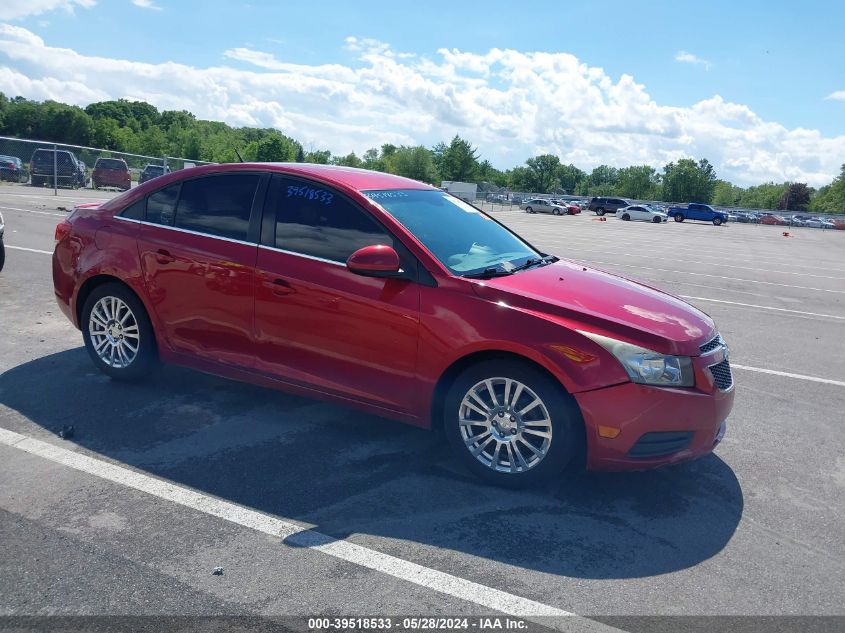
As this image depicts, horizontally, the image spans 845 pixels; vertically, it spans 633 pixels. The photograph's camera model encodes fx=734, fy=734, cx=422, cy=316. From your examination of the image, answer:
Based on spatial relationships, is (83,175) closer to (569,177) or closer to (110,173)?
(110,173)

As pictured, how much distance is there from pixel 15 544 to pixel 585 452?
113 inches

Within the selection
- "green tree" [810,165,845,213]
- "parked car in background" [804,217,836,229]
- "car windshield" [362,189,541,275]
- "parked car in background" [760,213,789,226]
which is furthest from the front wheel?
"green tree" [810,165,845,213]

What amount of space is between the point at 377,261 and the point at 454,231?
877 millimetres

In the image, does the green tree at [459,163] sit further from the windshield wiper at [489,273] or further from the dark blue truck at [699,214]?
the windshield wiper at [489,273]

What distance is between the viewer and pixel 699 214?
6594cm

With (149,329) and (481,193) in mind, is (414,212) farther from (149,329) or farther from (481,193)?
(481,193)

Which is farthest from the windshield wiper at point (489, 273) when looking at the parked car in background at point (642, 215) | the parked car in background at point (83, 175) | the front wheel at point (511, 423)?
the parked car in background at point (642, 215)

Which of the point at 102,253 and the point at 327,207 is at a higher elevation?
the point at 327,207

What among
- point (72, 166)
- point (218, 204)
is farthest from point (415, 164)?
point (218, 204)

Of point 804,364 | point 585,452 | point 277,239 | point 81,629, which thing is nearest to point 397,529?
point 585,452

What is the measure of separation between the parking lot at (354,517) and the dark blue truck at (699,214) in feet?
208

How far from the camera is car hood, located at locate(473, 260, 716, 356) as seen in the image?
401 centimetres

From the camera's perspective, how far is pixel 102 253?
5.53 metres

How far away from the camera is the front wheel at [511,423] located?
4012mm
